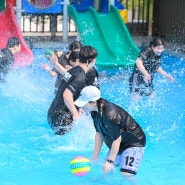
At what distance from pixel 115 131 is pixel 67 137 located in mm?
2535

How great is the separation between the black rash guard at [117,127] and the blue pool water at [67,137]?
1.74ft

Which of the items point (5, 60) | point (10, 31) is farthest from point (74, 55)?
point (10, 31)

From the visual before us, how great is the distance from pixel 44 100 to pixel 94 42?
159 inches

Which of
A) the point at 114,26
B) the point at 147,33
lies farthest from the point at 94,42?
the point at 147,33

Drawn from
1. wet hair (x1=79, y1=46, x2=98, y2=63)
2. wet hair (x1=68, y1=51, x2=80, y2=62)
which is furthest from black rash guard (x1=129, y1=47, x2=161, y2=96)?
wet hair (x1=79, y1=46, x2=98, y2=63)

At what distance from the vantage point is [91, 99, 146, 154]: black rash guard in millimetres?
5770

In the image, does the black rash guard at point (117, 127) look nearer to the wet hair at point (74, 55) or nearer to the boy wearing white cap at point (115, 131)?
the boy wearing white cap at point (115, 131)

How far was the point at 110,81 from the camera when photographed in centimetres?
1243

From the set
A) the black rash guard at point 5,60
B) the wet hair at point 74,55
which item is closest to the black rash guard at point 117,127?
the wet hair at point 74,55

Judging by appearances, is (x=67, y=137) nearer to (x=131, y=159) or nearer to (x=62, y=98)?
(x=62, y=98)

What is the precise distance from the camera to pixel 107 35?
1458cm

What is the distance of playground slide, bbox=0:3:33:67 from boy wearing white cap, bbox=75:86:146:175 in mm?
7185

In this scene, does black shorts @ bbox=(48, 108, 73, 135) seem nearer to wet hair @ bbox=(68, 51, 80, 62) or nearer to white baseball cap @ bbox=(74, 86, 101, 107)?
wet hair @ bbox=(68, 51, 80, 62)

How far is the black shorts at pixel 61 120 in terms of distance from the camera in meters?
7.36
